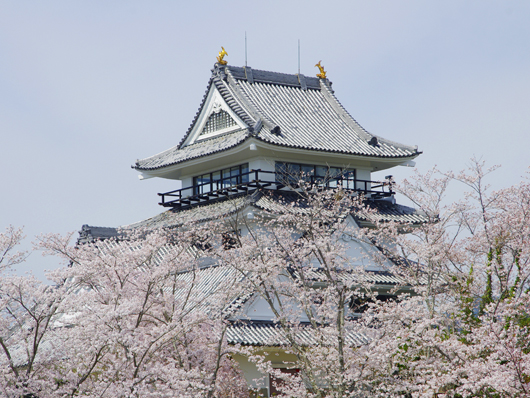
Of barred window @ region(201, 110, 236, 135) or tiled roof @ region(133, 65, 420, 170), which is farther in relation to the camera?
barred window @ region(201, 110, 236, 135)

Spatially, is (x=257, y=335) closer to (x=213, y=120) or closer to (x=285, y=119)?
(x=285, y=119)

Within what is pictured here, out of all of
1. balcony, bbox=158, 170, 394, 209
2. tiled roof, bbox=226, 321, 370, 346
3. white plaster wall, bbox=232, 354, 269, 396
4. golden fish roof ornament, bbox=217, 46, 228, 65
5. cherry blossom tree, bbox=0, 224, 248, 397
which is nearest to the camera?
cherry blossom tree, bbox=0, 224, 248, 397

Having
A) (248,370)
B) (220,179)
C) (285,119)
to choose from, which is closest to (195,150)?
(220,179)

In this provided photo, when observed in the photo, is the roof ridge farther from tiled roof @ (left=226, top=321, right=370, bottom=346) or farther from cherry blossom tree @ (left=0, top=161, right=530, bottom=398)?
cherry blossom tree @ (left=0, top=161, right=530, bottom=398)

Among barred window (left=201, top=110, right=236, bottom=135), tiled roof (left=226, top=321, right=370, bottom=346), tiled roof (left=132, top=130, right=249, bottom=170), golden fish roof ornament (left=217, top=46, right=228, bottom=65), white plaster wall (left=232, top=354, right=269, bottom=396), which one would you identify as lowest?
white plaster wall (left=232, top=354, right=269, bottom=396)

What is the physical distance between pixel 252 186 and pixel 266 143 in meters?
1.68

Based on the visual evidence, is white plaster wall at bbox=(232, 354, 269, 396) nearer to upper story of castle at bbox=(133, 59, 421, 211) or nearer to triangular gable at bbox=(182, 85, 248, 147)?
upper story of castle at bbox=(133, 59, 421, 211)

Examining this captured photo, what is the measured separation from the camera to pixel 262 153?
1022 inches

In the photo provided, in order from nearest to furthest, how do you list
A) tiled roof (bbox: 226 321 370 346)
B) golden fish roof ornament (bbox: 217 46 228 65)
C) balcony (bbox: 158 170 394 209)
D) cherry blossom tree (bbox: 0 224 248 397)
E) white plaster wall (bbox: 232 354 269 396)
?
cherry blossom tree (bbox: 0 224 248 397) → tiled roof (bbox: 226 321 370 346) → white plaster wall (bbox: 232 354 269 396) → balcony (bbox: 158 170 394 209) → golden fish roof ornament (bbox: 217 46 228 65)

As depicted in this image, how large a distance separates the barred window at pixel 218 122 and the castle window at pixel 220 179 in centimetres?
200

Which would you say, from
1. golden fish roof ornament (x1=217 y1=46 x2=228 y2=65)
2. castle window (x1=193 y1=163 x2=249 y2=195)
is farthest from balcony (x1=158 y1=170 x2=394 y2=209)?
golden fish roof ornament (x1=217 y1=46 x2=228 y2=65)

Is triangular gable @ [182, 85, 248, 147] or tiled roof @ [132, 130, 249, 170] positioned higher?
triangular gable @ [182, 85, 248, 147]

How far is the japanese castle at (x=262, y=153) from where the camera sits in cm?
2539

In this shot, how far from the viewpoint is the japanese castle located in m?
25.4
